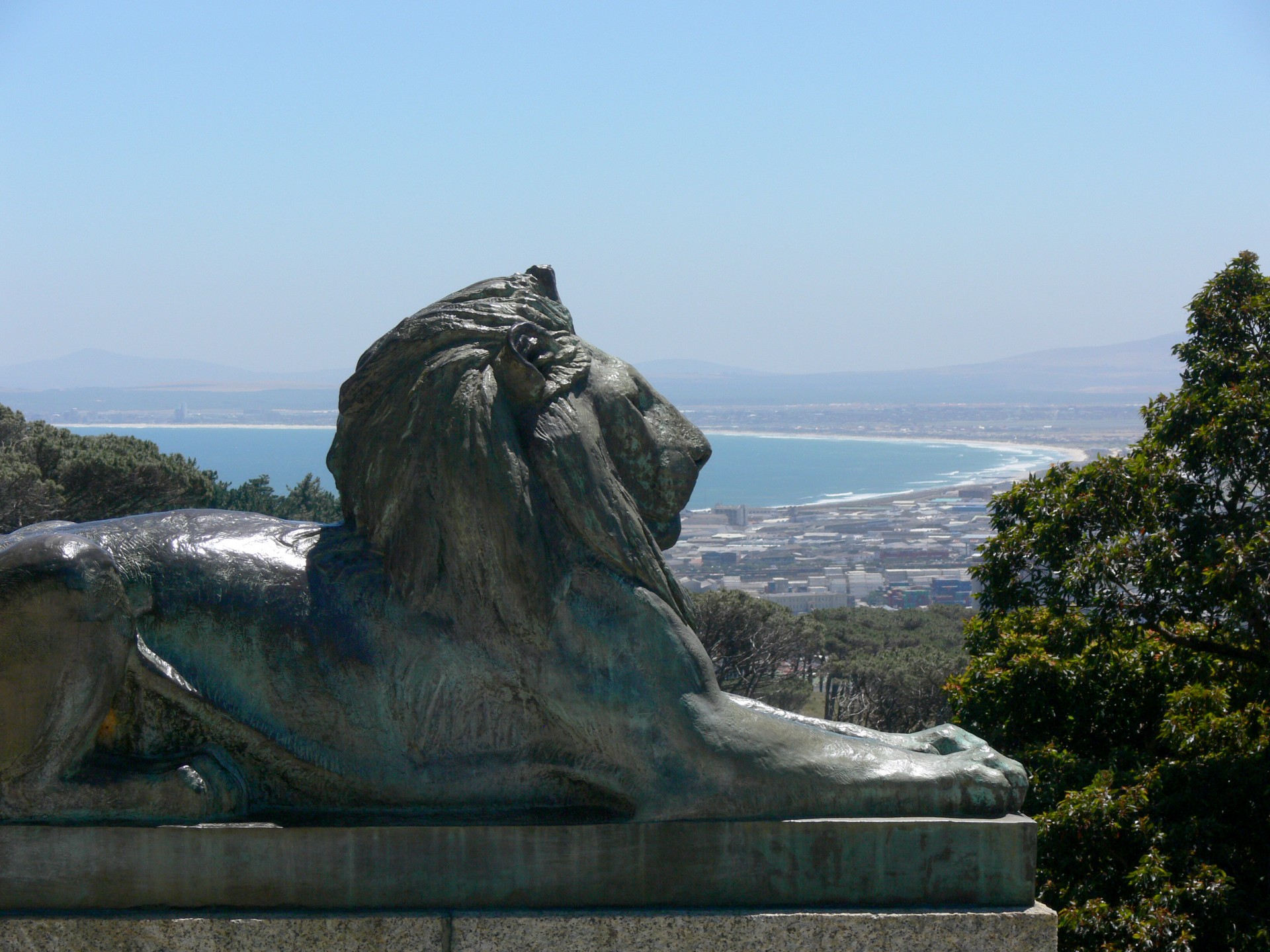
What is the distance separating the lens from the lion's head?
3473mm

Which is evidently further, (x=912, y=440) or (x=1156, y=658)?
(x=912, y=440)

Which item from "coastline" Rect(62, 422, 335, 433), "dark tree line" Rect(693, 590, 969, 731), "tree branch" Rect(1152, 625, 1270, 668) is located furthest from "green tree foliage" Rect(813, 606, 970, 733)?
"coastline" Rect(62, 422, 335, 433)

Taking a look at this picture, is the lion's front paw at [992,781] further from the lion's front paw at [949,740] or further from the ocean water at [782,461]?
the ocean water at [782,461]

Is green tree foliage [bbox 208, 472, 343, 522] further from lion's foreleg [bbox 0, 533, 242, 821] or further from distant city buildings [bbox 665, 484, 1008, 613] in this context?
lion's foreleg [bbox 0, 533, 242, 821]

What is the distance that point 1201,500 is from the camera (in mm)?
7605

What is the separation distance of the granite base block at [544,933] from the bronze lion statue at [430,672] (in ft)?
0.85

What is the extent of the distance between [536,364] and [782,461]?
458ft

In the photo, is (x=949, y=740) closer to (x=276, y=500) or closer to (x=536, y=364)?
(x=536, y=364)

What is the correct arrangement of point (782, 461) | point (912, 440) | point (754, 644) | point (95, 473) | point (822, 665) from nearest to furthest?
point (95, 473), point (754, 644), point (822, 665), point (782, 461), point (912, 440)

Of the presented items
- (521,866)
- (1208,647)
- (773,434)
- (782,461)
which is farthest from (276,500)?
(773,434)

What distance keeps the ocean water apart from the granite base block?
7841 cm

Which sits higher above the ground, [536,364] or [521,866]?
[536,364]

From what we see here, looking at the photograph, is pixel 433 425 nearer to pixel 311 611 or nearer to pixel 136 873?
pixel 311 611

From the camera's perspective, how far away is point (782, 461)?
5605 inches
